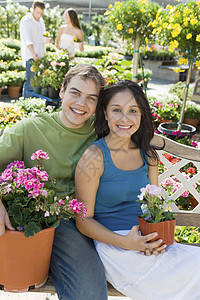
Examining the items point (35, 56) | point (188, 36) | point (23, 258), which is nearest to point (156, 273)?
point (23, 258)

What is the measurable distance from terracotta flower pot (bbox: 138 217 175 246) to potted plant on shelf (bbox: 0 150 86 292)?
0.80 feet

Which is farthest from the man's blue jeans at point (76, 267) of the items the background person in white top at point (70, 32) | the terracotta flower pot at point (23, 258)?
the background person in white top at point (70, 32)

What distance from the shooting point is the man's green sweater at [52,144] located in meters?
1.49

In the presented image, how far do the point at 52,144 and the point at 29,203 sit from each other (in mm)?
405

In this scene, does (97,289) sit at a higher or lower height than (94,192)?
lower

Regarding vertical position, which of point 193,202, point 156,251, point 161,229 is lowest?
point 193,202

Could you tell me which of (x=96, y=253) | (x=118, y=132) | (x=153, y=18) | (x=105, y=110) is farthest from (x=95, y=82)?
(x=153, y=18)

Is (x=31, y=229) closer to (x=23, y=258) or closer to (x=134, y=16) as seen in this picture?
(x=23, y=258)

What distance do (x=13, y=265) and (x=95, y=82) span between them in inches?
34.0

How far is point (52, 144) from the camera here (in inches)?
61.4

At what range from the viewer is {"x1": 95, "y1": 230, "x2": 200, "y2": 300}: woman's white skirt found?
127 centimetres

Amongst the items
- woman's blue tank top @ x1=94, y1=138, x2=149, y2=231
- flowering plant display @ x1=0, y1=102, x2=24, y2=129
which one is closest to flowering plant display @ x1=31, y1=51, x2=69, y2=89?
flowering plant display @ x1=0, y1=102, x2=24, y2=129

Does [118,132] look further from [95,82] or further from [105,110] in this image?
[95,82]

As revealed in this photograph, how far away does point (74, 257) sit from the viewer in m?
1.37
